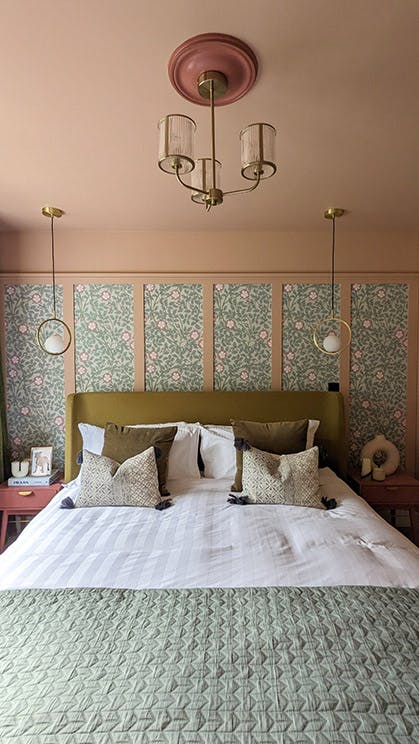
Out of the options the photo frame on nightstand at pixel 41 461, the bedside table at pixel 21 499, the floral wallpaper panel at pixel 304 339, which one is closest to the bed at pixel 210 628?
the bedside table at pixel 21 499

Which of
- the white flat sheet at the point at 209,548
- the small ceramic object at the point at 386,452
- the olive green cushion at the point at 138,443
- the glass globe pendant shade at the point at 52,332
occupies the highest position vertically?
the glass globe pendant shade at the point at 52,332

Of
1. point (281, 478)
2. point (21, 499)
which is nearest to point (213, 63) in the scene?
point (281, 478)

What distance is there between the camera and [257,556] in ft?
5.46

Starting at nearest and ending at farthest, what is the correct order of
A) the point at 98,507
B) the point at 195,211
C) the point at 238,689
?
the point at 238,689
the point at 98,507
the point at 195,211

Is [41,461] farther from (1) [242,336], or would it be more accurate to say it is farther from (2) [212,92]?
(2) [212,92]

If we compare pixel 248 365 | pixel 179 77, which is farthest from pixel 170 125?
pixel 248 365

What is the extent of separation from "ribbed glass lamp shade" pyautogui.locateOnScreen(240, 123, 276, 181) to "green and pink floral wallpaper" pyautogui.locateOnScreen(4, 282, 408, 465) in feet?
5.90

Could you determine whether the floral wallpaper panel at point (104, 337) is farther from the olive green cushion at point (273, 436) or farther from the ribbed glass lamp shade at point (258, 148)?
the ribbed glass lamp shade at point (258, 148)

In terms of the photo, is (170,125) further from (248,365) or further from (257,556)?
(248,365)

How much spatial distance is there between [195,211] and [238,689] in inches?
97.4

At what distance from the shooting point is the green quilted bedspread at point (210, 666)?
89 cm

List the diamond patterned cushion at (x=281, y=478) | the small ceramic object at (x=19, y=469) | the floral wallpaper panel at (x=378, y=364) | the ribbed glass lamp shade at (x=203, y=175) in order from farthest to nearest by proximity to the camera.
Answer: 1. the floral wallpaper panel at (x=378, y=364)
2. the small ceramic object at (x=19, y=469)
3. the diamond patterned cushion at (x=281, y=478)
4. the ribbed glass lamp shade at (x=203, y=175)

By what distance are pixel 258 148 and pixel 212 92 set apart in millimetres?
267

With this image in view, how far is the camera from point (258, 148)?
125cm
